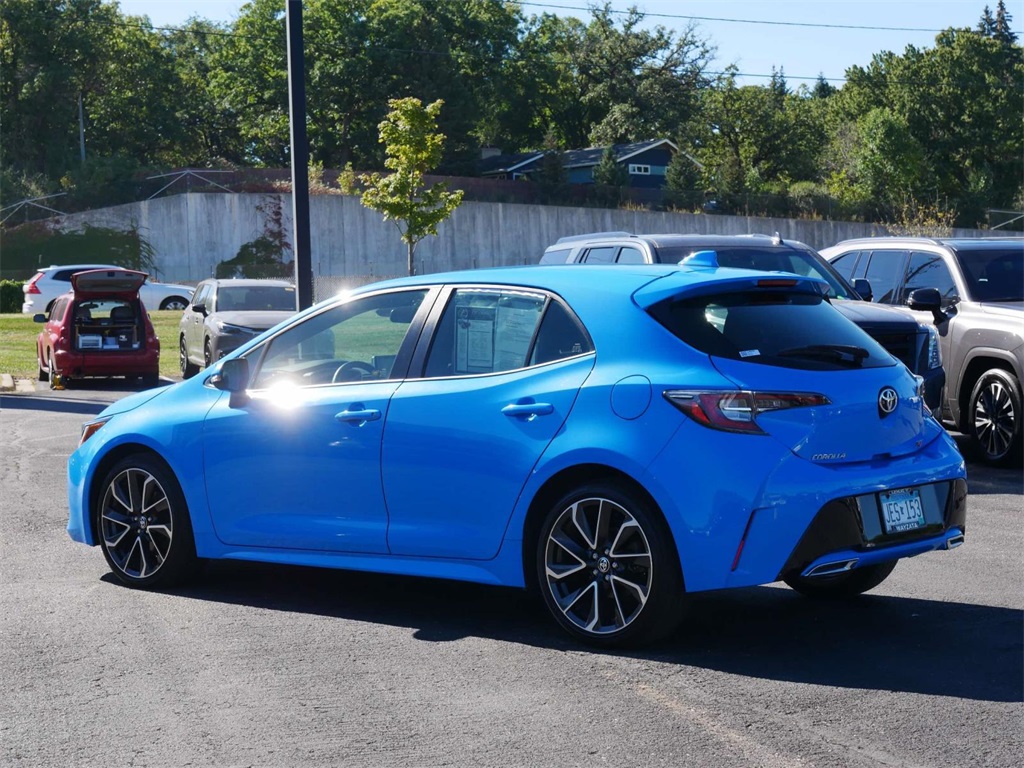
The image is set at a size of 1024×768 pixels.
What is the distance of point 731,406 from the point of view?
5555 millimetres

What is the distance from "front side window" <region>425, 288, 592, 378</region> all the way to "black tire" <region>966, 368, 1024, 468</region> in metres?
6.51

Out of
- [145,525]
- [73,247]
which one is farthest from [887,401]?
[73,247]

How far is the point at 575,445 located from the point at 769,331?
98 cm

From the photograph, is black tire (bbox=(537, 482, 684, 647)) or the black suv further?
the black suv

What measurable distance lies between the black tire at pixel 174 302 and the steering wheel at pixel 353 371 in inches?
1442

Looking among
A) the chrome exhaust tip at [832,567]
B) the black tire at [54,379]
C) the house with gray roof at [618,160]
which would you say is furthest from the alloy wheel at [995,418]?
the house with gray roof at [618,160]

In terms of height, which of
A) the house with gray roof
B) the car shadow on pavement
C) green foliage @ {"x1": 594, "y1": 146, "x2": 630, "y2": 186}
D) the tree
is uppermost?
the house with gray roof

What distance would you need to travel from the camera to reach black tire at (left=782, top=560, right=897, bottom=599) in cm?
678

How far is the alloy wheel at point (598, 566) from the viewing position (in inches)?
225

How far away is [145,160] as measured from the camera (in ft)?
261

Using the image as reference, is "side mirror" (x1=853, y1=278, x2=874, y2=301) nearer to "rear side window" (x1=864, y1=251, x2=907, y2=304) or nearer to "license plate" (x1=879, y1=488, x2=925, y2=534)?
"rear side window" (x1=864, y1=251, x2=907, y2=304)

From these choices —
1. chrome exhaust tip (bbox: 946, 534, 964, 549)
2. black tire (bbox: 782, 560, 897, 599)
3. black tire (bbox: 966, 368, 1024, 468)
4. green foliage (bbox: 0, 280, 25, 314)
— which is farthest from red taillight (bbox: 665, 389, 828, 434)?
green foliage (bbox: 0, 280, 25, 314)

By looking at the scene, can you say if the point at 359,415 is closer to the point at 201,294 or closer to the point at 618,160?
the point at 201,294

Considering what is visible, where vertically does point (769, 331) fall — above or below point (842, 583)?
Answer: above
